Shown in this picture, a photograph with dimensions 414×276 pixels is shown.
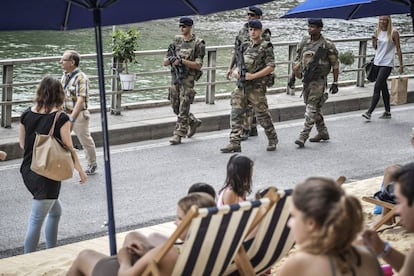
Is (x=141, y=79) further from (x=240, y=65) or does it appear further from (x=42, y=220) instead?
(x=42, y=220)

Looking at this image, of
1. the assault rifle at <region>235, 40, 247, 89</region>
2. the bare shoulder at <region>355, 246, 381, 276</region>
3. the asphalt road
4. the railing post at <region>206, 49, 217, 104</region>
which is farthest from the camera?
the railing post at <region>206, 49, 217, 104</region>

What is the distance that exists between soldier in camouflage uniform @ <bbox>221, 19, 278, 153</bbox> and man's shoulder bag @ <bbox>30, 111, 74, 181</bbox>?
501cm

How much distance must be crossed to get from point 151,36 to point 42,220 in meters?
19.3

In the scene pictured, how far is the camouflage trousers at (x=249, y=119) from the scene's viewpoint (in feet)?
43.6

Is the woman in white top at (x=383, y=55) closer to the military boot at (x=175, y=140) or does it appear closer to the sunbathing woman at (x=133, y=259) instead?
the military boot at (x=175, y=140)

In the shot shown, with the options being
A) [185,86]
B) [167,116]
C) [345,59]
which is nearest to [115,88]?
[167,116]

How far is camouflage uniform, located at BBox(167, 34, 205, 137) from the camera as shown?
13.3 meters

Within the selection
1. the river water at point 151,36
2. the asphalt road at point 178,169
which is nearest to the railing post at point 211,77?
the asphalt road at point 178,169

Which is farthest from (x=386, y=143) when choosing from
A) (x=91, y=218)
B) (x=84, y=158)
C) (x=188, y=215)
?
(x=188, y=215)

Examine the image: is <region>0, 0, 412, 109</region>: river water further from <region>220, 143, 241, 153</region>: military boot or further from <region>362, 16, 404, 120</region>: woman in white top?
Result: <region>220, 143, 241, 153</region>: military boot

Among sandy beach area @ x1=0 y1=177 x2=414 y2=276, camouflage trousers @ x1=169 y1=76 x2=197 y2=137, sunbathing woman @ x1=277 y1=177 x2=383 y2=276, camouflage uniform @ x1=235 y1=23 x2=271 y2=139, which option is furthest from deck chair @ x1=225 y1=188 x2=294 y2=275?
camouflage trousers @ x1=169 y1=76 x2=197 y2=137

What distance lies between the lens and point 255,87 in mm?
12914

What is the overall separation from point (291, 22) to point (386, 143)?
61.5 ft

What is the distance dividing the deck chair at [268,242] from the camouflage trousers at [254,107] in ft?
22.0
